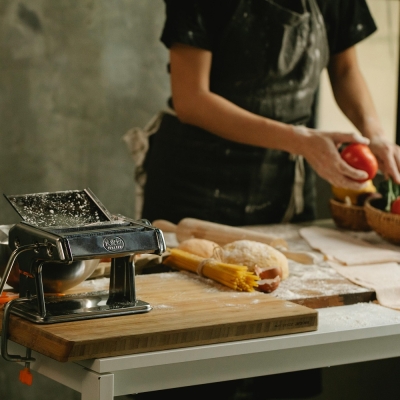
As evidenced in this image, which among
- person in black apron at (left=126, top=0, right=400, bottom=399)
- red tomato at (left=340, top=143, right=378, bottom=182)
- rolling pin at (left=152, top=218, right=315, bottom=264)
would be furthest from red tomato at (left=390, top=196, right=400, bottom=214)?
person in black apron at (left=126, top=0, right=400, bottom=399)

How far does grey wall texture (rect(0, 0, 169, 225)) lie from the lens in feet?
12.4

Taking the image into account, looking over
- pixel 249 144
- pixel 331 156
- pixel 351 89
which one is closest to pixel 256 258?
pixel 331 156

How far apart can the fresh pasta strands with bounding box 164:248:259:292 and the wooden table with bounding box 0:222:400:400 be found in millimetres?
75

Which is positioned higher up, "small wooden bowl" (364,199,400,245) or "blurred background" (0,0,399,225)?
"blurred background" (0,0,399,225)

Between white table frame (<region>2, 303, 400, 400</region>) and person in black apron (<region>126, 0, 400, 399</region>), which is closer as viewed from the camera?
white table frame (<region>2, 303, 400, 400</region>)

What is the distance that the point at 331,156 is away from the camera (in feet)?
7.57

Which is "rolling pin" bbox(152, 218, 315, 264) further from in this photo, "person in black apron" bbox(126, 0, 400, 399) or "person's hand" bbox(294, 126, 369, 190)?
"person in black apron" bbox(126, 0, 400, 399)

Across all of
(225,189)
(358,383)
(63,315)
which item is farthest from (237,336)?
(225,189)

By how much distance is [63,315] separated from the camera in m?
1.42

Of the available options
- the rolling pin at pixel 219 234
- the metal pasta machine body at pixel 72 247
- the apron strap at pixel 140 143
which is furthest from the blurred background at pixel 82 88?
the metal pasta machine body at pixel 72 247

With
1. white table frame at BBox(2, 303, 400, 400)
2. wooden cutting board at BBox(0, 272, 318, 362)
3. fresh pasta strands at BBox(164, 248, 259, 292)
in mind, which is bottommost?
white table frame at BBox(2, 303, 400, 400)

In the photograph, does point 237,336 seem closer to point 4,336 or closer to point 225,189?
point 4,336

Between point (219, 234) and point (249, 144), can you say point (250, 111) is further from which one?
point (219, 234)

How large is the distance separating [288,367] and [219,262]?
1.20ft
